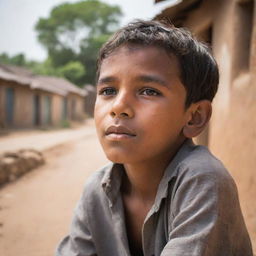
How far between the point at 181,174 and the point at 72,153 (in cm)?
826

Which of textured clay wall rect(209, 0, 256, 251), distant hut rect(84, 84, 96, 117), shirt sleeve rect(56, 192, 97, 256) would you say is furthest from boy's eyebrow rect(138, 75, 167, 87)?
distant hut rect(84, 84, 96, 117)

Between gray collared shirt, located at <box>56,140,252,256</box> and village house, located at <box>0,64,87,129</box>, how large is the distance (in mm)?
13796

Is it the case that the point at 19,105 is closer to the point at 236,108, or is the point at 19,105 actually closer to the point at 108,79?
the point at 236,108

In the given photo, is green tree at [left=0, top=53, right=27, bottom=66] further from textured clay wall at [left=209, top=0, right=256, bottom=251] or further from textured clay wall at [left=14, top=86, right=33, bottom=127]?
textured clay wall at [left=209, top=0, right=256, bottom=251]

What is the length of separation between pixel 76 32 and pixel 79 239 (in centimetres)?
4170

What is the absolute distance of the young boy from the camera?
1.20 m

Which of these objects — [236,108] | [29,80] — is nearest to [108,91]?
[236,108]

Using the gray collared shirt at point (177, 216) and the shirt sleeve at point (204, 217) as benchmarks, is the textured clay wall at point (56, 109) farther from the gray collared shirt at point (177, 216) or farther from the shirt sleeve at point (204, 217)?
the shirt sleeve at point (204, 217)

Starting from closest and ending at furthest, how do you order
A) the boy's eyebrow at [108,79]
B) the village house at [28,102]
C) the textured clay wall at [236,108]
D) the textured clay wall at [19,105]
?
the boy's eyebrow at [108,79] → the textured clay wall at [236,108] → the textured clay wall at [19,105] → the village house at [28,102]

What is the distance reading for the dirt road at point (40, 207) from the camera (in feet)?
10.2

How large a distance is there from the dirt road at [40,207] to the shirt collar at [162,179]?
1.68 meters

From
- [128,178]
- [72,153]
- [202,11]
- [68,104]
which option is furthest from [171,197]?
[68,104]

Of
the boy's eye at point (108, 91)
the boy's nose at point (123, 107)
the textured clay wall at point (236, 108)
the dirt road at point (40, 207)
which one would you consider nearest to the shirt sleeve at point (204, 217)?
the boy's nose at point (123, 107)

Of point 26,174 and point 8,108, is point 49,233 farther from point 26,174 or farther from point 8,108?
point 8,108
